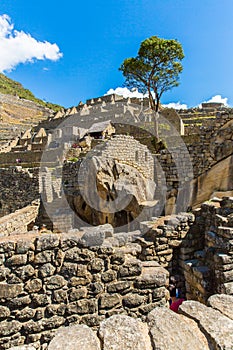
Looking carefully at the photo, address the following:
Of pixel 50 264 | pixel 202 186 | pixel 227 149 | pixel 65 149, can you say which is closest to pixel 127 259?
pixel 50 264

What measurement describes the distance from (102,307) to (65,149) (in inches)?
593

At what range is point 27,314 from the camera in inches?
114

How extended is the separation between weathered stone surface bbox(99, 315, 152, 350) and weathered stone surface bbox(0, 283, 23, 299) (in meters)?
1.41

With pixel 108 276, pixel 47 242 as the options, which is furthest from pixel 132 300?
pixel 47 242

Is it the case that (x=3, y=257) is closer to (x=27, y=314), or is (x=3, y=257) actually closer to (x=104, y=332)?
(x=27, y=314)

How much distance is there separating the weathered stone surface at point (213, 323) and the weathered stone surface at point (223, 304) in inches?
3.7

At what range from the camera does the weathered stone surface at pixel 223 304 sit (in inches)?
89.2

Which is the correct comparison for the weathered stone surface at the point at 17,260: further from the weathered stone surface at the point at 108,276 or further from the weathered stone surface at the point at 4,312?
the weathered stone surface at the point at 108,276

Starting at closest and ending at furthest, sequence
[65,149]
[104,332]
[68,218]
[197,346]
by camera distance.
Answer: [197,346] → [104,332] → [68,218] → [65,149]

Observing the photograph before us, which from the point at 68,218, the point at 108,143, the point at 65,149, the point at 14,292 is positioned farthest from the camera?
the point at 65,149

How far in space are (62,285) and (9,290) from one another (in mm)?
684

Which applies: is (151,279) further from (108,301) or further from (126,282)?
(108,301)

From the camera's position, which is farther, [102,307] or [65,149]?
[65,149]

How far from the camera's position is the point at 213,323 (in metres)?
2.04
